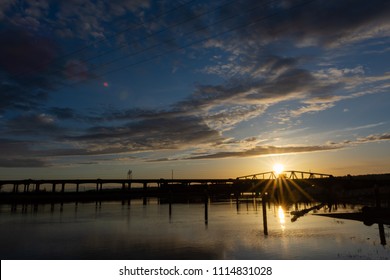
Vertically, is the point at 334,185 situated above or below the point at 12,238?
above

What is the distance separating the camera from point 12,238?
32125mm

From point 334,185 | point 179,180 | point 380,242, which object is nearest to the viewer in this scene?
point 380,242

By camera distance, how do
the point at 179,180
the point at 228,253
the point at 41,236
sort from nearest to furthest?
the point at 228,253 < the point at 41,236 < the point at 179,180

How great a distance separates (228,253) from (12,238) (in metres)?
23.8

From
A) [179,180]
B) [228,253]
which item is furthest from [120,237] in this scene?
[179,180]

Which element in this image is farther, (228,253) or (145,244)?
(145,244)

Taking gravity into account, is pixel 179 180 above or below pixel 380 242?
above

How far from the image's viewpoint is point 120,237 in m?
32.2

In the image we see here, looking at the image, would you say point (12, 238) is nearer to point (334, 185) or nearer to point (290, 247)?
point (290, 247)
